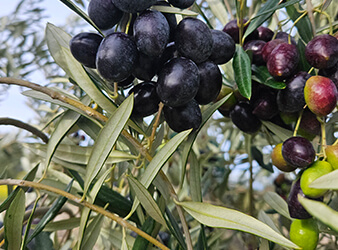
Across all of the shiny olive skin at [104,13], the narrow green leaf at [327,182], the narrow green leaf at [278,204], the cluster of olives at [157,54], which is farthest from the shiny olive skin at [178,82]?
the narrow green leaf at [278,204]

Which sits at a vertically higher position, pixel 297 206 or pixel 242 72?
pixel 242 72

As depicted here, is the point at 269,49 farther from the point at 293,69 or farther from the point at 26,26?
the point at 26,26

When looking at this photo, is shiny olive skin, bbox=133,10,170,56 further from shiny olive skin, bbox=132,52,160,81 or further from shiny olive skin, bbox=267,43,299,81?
shiny olive skin, bbox=267,43,299,81

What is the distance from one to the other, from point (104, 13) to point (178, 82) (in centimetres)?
15

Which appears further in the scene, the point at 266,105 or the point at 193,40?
the point at 266,105

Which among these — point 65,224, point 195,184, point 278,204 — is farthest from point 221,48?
point 65,224

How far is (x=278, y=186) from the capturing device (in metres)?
1.42

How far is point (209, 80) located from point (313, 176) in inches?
8.6

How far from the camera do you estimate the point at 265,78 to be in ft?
2.24

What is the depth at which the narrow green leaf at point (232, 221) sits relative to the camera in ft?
1.51

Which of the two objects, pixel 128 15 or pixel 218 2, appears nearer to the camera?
pixel 128 15

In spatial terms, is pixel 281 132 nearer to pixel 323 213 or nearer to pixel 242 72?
pixel 242 72

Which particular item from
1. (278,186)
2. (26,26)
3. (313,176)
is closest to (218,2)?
(313,176)

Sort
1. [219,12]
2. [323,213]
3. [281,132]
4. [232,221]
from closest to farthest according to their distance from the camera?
[323,213], [232,221], [281,132], [219,12]
